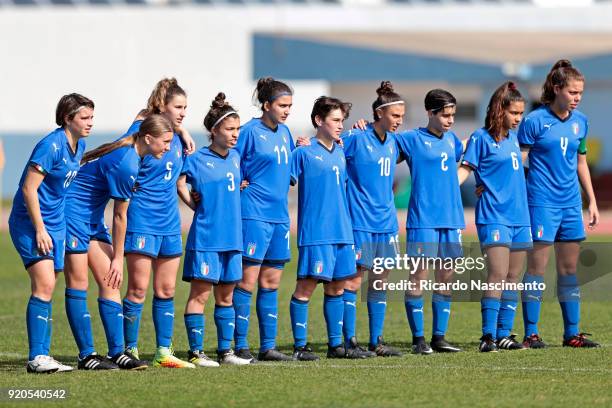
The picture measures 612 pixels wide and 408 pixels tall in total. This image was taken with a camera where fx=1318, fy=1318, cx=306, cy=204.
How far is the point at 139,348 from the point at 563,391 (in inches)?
153

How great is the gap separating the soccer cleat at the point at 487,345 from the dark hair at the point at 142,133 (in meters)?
2.94

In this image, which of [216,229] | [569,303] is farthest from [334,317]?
[569,303]

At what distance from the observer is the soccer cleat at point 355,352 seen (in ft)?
31.7

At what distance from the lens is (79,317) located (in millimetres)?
8953

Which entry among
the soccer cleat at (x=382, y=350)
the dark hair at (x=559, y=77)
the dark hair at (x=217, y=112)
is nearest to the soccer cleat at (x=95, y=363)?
the dark hair at (x=217, y=112)

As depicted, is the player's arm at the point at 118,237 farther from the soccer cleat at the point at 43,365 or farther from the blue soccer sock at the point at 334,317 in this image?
the blue soccer sock at the point at 334,317

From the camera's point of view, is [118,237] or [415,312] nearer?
[118,237]

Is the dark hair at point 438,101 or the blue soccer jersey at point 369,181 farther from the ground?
the dark hair at point 438,101

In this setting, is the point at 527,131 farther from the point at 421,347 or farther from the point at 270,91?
the point at 270,91

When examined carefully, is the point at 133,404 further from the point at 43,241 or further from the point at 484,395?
the point at 484,395

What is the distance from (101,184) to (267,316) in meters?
1.56

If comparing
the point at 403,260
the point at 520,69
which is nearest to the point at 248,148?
the point at 403,260

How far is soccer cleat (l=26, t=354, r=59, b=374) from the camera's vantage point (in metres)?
8.65

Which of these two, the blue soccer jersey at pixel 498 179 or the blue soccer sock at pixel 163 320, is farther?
the blue soccer jersey at pixel 498 179
